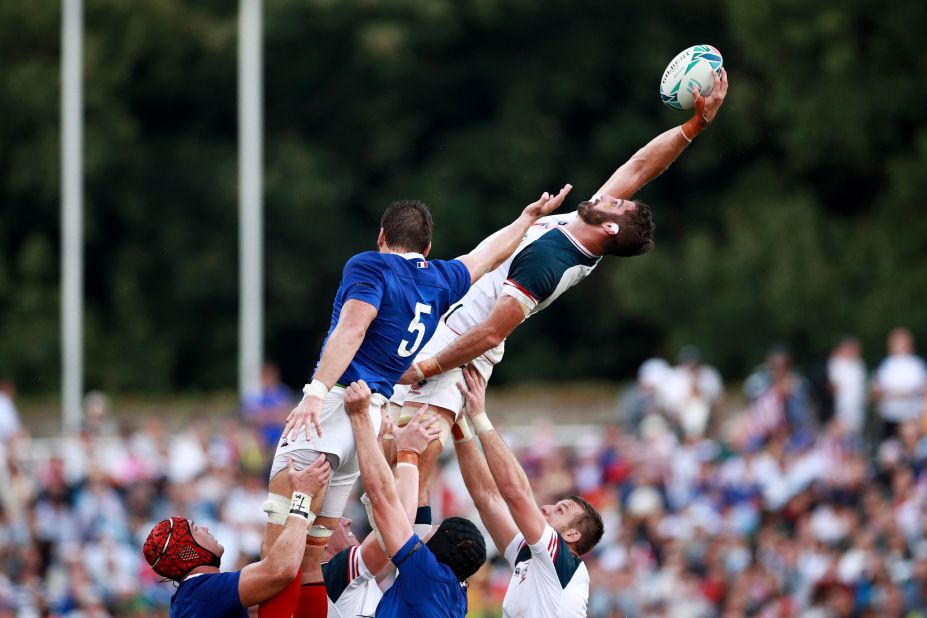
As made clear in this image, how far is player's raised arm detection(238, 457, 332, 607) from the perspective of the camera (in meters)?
8.27

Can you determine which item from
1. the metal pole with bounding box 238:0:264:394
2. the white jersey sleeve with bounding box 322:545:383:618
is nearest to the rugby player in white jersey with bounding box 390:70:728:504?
the white jersey sleeve with bounding box 322:545:383:618

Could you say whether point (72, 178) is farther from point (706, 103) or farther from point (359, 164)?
point (706, 103)

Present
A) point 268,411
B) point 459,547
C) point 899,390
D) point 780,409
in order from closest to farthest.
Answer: point 459,547
point 899,390
point 780,409
point 268,411

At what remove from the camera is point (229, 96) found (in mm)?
38312

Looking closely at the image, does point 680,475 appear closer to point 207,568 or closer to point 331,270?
point 207,568

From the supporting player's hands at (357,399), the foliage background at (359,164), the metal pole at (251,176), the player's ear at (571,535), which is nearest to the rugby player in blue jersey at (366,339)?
the supporting player's hands at (357,399)

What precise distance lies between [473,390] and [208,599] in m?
2.00

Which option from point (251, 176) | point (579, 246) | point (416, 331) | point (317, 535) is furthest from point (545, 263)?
point (251, 176)

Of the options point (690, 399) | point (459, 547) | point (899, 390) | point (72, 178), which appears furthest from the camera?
point (72, 178)

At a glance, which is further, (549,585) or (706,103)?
(706,103)

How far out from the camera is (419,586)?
8.42 m

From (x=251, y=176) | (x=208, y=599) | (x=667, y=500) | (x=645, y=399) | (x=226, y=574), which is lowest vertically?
(x=208, y=599)

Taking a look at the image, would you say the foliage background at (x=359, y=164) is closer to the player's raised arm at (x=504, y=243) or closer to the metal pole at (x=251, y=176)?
the metal pole at (x=251, y=176)

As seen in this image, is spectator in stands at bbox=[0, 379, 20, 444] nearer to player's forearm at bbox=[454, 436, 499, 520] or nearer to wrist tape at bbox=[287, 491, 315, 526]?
player's forearm at bbox=[454, 436, 499, 520]
